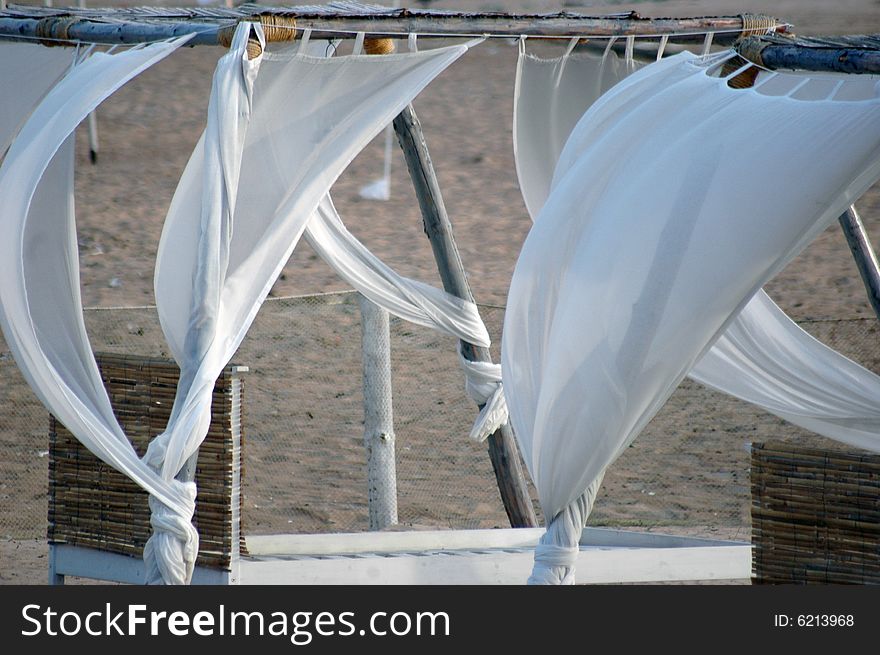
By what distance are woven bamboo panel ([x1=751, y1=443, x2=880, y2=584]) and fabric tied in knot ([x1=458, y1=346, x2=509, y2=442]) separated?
1825 mm

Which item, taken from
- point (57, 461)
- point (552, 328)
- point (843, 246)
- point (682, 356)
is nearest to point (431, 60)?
point (552, 328)

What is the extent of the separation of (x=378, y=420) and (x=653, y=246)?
10.4ft

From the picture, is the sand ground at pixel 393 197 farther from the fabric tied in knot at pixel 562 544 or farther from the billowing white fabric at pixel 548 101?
the fabric tied in knot at pixel 562 544

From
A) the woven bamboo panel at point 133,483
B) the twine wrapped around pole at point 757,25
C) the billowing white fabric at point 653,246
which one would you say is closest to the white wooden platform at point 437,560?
the woven bamboo panel at point 133,483

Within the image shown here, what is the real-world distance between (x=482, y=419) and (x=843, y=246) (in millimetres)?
6504

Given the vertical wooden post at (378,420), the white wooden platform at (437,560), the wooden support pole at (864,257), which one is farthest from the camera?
the vertical wooden post at (378,420)

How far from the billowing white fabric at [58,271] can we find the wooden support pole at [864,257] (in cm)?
280

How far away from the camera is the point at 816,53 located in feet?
12.2

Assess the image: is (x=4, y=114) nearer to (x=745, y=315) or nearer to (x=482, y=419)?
(x=482, y=419)

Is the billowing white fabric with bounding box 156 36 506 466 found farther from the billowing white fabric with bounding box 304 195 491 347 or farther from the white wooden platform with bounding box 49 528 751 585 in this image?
the white wooden platform with bounding box 49 528 751 585

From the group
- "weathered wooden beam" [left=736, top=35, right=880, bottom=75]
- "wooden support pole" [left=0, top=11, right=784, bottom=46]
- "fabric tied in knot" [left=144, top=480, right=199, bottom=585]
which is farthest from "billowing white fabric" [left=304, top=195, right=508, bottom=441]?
"weathered wooden beam" [left=736, top=35, right=880, bottom=75]

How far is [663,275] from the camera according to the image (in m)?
3.52

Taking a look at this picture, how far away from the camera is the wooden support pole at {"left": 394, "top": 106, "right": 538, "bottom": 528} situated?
5.73 metres

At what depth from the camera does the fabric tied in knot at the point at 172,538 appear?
161 inches
